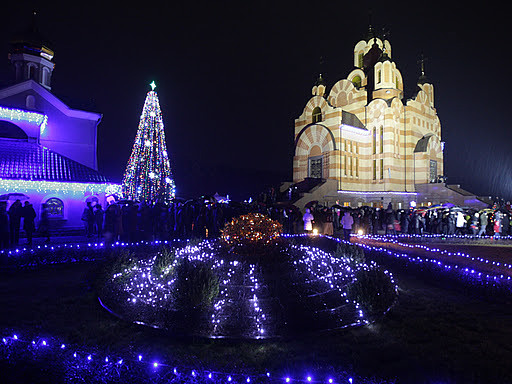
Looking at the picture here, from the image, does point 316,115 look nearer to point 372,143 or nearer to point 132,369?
point 372,143

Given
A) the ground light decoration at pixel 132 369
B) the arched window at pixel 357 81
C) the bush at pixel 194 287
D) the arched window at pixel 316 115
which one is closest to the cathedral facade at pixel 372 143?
the arched window at pixel 316 115

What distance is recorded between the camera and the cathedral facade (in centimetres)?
3350

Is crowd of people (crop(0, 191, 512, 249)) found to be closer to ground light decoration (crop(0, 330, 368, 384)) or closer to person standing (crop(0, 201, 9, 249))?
person standing (crop(0, 201, 9, 249))

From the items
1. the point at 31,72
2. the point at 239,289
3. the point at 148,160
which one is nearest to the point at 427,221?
the point at 239,289

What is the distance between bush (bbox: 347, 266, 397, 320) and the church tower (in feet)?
99.3

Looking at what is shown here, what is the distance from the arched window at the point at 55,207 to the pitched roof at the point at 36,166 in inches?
58.3

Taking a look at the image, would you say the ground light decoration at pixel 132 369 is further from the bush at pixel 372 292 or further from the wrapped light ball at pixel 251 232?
the wrapped light ball at pixel 251 232

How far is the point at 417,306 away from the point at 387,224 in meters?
13.6

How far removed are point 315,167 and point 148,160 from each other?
17.0 meters

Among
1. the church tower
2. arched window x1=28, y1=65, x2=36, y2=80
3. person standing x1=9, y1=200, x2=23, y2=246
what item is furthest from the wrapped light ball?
arched window x1=28, y1=65, x2=36, y2=80

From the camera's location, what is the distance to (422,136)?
36938 millimetres

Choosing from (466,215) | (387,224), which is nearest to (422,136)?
(466,215)

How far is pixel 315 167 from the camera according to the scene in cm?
3519

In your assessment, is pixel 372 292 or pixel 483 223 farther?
pixel 483 223
